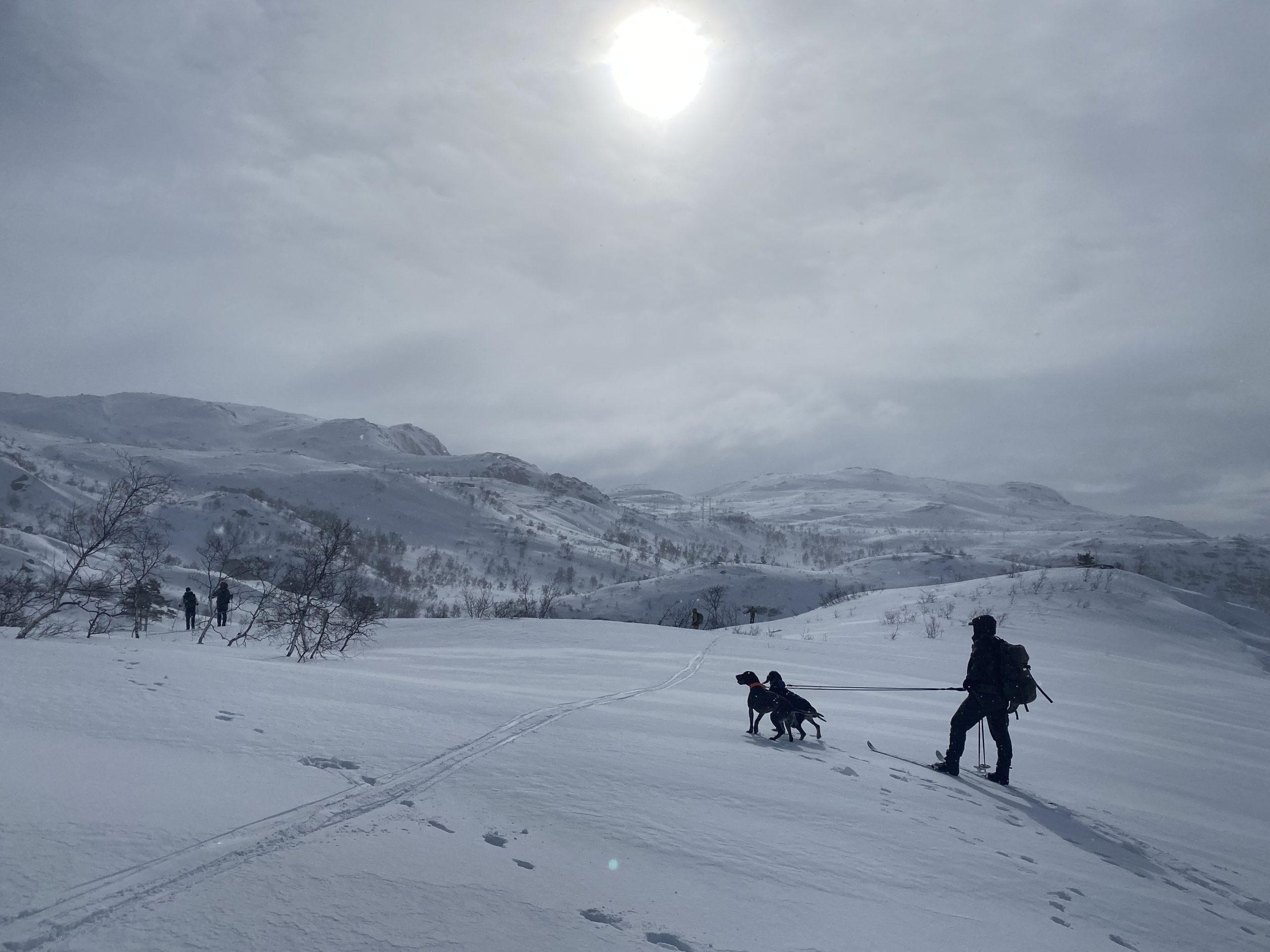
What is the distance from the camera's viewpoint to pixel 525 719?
618 cm

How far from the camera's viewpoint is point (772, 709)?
7.20 meters

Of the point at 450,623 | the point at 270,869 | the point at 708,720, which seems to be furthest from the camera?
the point at 450,623

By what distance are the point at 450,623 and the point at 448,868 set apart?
705 inches

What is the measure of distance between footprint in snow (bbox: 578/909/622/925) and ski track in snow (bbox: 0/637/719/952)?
1362 mm

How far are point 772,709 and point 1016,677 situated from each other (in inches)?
106

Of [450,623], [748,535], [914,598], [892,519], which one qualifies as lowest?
[450,623]

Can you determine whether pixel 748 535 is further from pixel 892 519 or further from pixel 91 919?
pixel 91 919

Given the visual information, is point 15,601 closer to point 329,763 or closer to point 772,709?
point 329,763

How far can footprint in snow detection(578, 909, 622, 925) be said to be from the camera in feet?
9.39

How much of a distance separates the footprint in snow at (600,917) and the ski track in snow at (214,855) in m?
1.36

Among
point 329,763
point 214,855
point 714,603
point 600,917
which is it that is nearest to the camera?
point 214,855

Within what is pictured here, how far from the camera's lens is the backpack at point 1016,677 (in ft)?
23.5

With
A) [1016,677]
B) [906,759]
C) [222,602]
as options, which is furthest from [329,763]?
[222,602]

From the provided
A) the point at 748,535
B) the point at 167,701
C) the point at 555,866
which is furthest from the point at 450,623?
the point at 748,535
